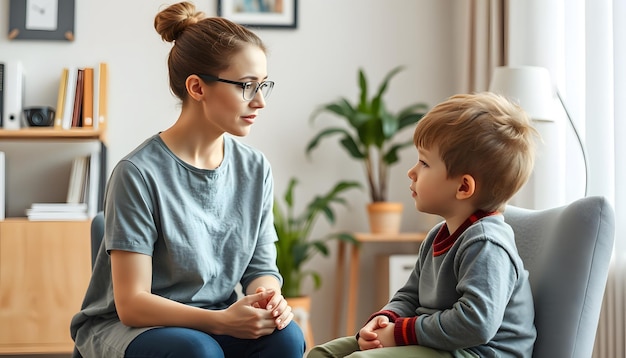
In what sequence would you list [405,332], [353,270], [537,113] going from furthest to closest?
[353,270]
[537,113]
[405,332]

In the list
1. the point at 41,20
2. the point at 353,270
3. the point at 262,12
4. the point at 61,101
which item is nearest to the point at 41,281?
the point at 61,101

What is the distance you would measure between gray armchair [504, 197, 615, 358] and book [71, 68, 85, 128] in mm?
2340

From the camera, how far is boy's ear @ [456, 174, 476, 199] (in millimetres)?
1507

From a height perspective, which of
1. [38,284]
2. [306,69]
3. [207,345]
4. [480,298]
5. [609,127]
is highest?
[306,69]

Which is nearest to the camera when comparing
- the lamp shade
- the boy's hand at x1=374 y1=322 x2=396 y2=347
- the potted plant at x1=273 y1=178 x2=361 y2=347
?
the boy's hand at x1=374 y1=322 x2=396 y2=347

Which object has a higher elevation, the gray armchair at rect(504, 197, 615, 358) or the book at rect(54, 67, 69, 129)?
the book at rect(54, 67, 69, 129)

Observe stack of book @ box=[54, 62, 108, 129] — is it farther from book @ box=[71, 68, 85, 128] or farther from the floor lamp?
the floor lamp

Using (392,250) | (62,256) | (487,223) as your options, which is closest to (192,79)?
(487,223)

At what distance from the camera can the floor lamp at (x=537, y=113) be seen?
2.44 m

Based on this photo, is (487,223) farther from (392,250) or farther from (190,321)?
(392,250)

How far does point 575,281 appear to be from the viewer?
1474 millimetres

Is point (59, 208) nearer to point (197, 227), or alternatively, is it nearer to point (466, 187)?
point (197, 227)

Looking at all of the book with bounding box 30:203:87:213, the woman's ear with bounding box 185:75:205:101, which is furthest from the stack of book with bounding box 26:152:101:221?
the woman's ear with bounding box 185:75:205:101

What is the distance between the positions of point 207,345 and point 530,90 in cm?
144
